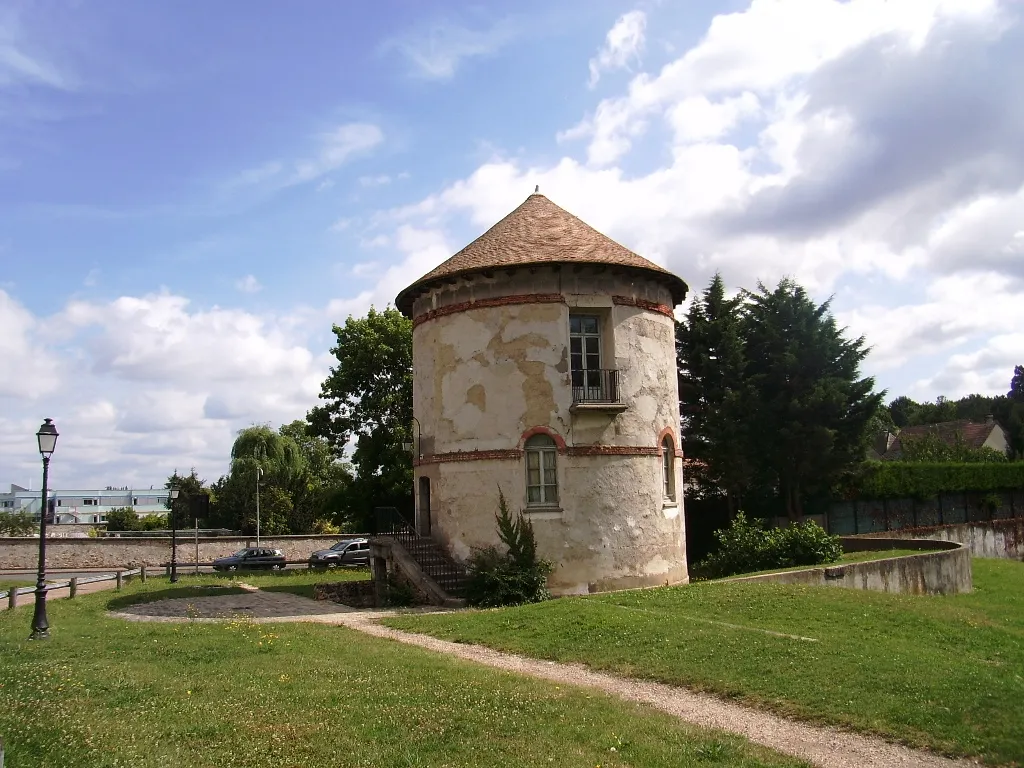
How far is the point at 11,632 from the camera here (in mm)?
15508

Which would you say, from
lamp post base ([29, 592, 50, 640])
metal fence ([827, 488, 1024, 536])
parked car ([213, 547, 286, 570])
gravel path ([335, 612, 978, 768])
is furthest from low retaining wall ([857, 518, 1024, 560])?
lamp post base ([29, 592, 50, 640])

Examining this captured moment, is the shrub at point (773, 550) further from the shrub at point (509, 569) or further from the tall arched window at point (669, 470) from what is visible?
the shrub at point (509, 569)

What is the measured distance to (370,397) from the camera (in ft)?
121

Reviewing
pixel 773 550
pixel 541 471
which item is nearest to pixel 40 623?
pixel 541 471

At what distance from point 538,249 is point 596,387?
3812 millimetres

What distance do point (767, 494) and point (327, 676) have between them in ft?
86.6

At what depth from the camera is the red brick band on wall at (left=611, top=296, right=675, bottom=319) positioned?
21219mm

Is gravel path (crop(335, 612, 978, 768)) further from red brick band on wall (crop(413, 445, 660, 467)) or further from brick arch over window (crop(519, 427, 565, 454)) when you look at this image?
brick arch over window (crop(519, 427, 565, 454))

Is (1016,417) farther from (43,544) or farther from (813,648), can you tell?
(43,544)

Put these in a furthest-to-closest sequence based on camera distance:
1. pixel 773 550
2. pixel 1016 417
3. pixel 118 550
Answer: pixel 1016 417 < pixel 118 550 < pixel 773 550

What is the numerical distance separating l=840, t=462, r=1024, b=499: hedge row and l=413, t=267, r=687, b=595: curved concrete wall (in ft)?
54.3

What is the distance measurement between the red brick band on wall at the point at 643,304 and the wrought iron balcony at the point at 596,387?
183 centimetres

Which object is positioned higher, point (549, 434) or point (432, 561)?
point (549, 434)

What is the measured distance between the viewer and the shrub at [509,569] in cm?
1878
